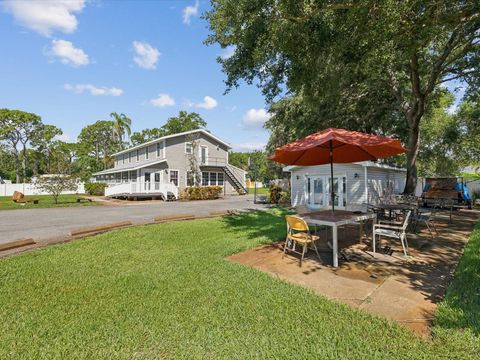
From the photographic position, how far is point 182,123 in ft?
169

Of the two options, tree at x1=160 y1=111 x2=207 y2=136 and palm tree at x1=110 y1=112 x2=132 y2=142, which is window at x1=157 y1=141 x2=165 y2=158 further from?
palm tree at x1=110 y1=112 x2=132 y2=142

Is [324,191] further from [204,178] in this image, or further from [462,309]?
[204,178]

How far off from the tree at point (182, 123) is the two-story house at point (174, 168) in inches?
753

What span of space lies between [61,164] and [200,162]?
42.0 feet

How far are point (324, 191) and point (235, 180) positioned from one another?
16893 mm

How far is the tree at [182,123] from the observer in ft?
167

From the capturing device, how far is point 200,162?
2884 centimetres

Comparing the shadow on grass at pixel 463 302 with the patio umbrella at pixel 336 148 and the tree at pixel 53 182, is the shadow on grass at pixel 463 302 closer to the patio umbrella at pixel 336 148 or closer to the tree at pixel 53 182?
the patio umbrella at pixel 336 148

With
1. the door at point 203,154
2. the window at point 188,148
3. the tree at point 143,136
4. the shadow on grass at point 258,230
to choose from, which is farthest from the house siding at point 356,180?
the tree at point 143,136

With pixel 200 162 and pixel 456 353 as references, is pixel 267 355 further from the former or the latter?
pixel 200 162

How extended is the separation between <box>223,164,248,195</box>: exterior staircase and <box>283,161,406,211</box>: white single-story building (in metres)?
14.0

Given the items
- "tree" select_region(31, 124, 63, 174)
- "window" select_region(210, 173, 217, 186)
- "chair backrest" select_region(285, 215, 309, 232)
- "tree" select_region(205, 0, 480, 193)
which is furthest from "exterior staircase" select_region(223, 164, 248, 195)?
"tree" select_region(31, 124, 63, 174)

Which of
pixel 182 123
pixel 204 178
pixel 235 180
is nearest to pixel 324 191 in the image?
pixel 204 178

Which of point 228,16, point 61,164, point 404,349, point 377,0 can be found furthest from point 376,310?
point 61,164
